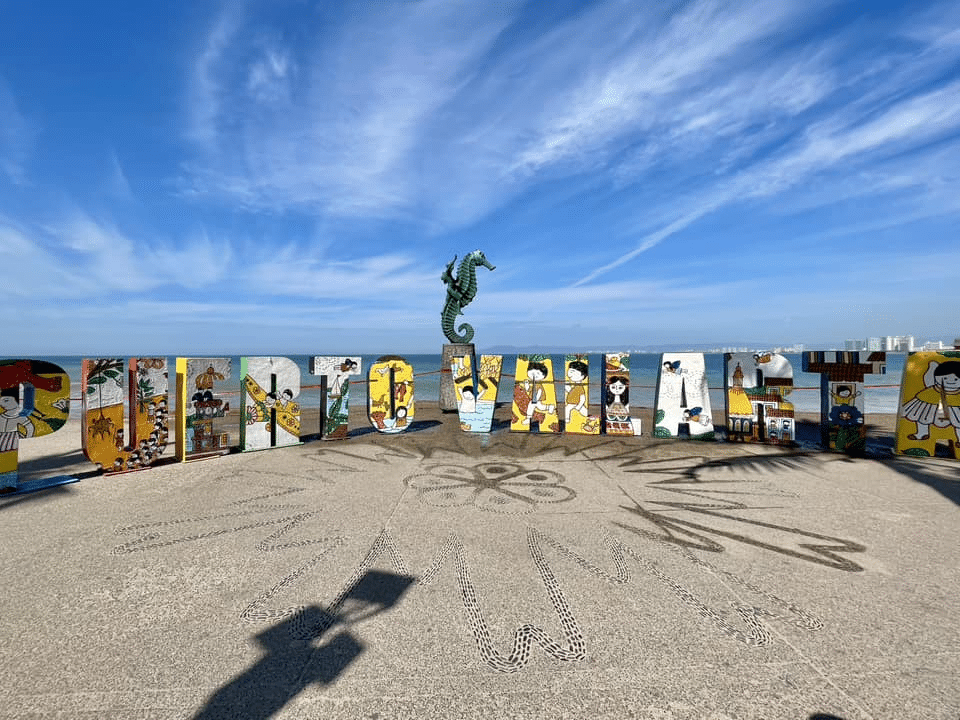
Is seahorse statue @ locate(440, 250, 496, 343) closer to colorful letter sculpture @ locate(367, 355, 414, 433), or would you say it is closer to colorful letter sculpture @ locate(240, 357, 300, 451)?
colorful letter sculpture @ locate(367, 355, 414, 433)

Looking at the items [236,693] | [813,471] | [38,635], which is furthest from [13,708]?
[813,471]

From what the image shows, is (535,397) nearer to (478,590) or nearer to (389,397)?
(389,397)

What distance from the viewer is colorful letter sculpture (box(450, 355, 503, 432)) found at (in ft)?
38.5

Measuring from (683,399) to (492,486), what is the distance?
19.9ft

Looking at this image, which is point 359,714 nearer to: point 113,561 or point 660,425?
point 113,561

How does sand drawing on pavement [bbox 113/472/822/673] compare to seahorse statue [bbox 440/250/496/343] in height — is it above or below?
below

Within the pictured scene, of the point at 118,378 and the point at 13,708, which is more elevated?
the point at 118,378

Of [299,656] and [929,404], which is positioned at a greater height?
[929,404]

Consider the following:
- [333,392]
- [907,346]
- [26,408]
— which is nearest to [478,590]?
[26,408]

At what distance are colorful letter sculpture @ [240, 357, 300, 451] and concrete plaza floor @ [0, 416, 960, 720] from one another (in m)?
2.64

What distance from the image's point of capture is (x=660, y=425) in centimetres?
1082

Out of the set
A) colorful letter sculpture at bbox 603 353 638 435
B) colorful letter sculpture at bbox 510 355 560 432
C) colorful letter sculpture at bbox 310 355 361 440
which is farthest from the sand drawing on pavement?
colorful letter sculpture at bbox 510 355 560 432

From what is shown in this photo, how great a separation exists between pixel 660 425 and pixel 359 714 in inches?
385

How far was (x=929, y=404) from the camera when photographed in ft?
28.9
